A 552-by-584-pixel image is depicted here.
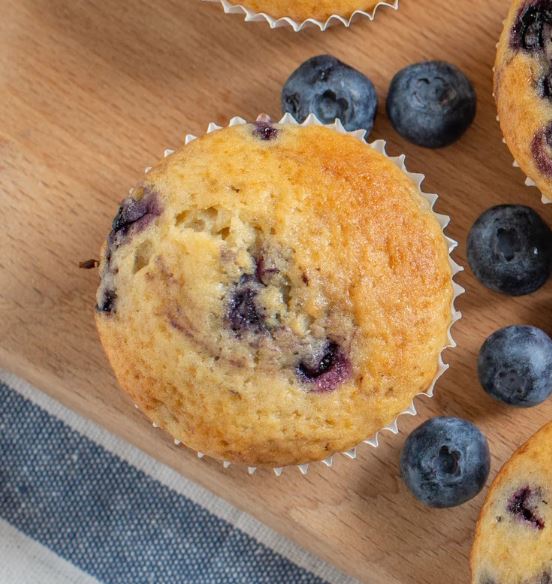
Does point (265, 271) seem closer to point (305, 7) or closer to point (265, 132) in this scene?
point (265, 132)

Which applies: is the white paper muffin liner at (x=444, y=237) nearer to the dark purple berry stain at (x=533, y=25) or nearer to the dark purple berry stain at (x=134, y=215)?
the dark purple berry stain at (x=134, y=215)

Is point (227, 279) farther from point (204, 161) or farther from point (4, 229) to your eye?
point (4, 229)

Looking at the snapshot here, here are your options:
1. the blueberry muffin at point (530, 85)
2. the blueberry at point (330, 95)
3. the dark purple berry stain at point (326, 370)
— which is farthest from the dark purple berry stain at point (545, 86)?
the dark purple berry stain at point (326, 370)

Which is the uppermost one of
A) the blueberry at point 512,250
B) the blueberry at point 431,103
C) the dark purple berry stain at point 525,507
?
the blueberry at point 431,103

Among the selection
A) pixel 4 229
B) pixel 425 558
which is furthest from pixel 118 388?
pixel 425 558

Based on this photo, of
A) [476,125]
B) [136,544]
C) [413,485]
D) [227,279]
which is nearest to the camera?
[227,279]

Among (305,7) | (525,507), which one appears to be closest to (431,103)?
(305,7)
